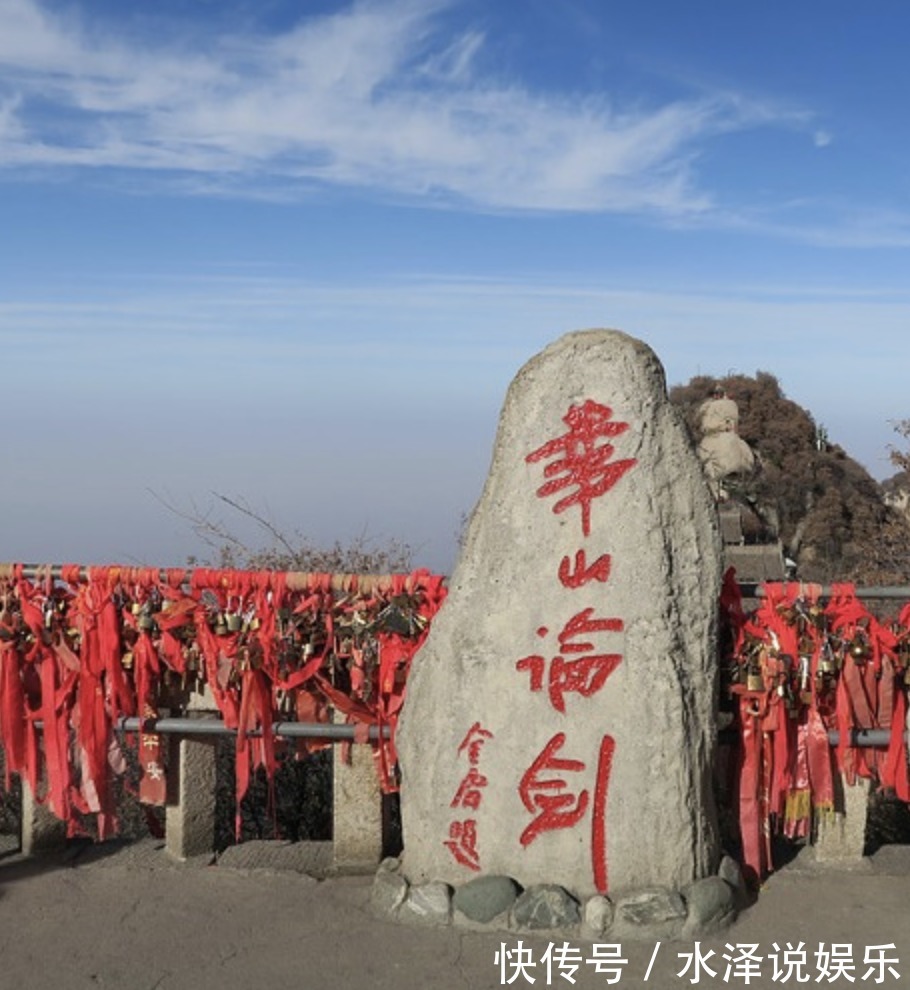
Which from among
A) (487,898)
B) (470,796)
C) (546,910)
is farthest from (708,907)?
(470,796)

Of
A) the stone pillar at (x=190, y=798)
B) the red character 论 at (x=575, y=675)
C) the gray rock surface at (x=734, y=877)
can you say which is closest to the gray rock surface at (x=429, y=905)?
the red character 论 at (x=575, y=675)

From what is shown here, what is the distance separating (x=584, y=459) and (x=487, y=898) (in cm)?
155

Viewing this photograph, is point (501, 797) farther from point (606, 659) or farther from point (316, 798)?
point (316, 798)

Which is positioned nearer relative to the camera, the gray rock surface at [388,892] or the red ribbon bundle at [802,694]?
the gray rock surface at [388,892]

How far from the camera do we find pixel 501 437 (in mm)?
4430

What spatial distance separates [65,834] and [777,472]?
16.2 m

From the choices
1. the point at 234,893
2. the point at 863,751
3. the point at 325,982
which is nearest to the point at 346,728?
the point at 234,893

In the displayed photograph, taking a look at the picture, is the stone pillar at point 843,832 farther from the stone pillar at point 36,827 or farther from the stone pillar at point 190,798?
the stone pillar at point 36,827

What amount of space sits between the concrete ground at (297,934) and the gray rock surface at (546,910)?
6cm

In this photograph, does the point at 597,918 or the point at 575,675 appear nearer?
the point at 597,918

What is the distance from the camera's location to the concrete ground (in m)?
3.93

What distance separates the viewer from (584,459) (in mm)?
4324

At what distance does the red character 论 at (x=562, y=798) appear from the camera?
419 cm

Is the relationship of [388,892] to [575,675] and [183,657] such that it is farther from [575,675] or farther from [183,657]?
[183,657]
